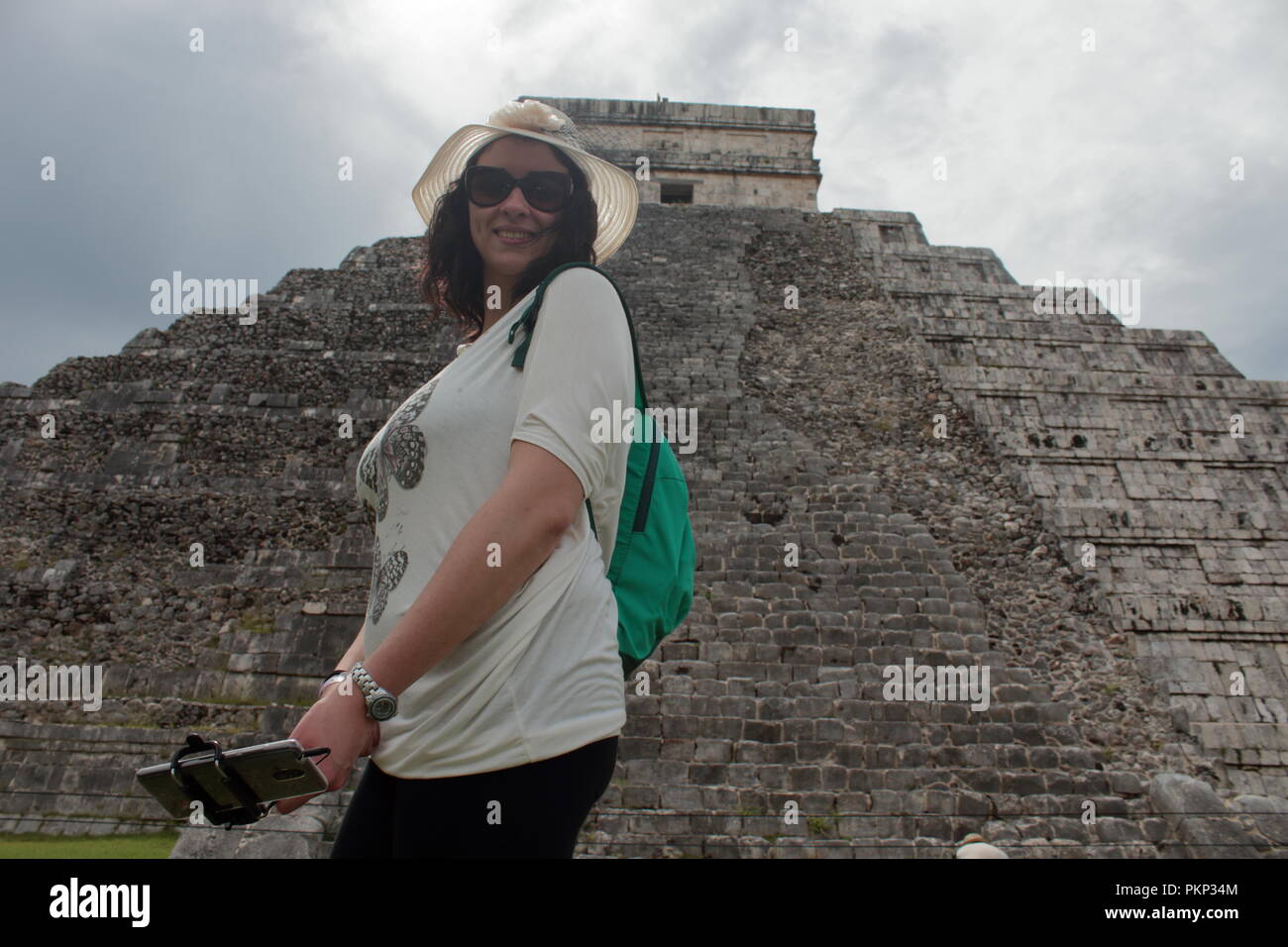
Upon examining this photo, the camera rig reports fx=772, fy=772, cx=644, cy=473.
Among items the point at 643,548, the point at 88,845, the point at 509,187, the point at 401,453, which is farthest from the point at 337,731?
A: the point at 88,845

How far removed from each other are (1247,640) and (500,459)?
10.2 m

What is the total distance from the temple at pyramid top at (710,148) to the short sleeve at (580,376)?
20.4 meters

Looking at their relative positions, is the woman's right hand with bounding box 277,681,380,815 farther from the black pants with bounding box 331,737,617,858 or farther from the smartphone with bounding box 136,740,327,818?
the black pants with bounding box 331,737,617,858

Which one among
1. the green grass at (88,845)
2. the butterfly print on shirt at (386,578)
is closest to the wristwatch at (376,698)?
the butterfly print on shirt at (386,578)

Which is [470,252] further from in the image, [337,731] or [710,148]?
[710,148]

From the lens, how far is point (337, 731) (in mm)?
1458

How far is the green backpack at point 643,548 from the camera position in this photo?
1852mm

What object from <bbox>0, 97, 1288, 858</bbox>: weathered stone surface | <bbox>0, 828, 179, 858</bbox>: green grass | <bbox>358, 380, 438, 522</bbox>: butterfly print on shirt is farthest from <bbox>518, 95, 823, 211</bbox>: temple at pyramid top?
<bbox>358, 380, 438, 522</bbox>: butterfly print on shirt

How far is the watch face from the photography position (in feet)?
4.86

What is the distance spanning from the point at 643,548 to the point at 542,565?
13.7 inches

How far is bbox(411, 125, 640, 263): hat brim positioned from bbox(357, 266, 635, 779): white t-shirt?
2.22ft

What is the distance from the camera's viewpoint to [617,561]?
6.18ft
